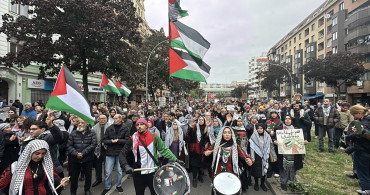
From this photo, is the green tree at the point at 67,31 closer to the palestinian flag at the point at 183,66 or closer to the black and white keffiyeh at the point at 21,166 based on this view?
the palestinian flag at the point at 183,66

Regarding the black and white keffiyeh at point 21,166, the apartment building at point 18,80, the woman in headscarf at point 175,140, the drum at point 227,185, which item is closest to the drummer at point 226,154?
the drum at point 227,185

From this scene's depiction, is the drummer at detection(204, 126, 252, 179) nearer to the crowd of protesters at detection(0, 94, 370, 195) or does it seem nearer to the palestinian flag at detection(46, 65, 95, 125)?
the crowd of protesters at detection(0, 94, 370, 195)

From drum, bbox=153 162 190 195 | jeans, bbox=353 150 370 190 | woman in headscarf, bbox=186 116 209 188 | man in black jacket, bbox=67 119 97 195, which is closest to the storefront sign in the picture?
man in black jacket, bbox=67 119 97 195

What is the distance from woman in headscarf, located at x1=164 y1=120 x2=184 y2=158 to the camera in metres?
6.14

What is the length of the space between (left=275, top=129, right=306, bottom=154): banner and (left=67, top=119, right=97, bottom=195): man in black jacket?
4378 millimetres

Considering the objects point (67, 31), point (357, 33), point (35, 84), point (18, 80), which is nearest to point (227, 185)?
point (67, 31)

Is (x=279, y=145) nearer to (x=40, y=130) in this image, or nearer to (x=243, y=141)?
(x=243, y=141)

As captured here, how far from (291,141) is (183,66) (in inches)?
139

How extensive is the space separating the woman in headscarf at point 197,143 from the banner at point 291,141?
1.85 metres

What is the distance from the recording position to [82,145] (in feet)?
16.2

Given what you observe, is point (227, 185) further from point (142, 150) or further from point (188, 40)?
point (188, 40)

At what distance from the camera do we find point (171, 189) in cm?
336

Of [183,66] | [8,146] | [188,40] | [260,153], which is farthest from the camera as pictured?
[188,40]

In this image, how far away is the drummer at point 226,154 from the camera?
14.1ft
